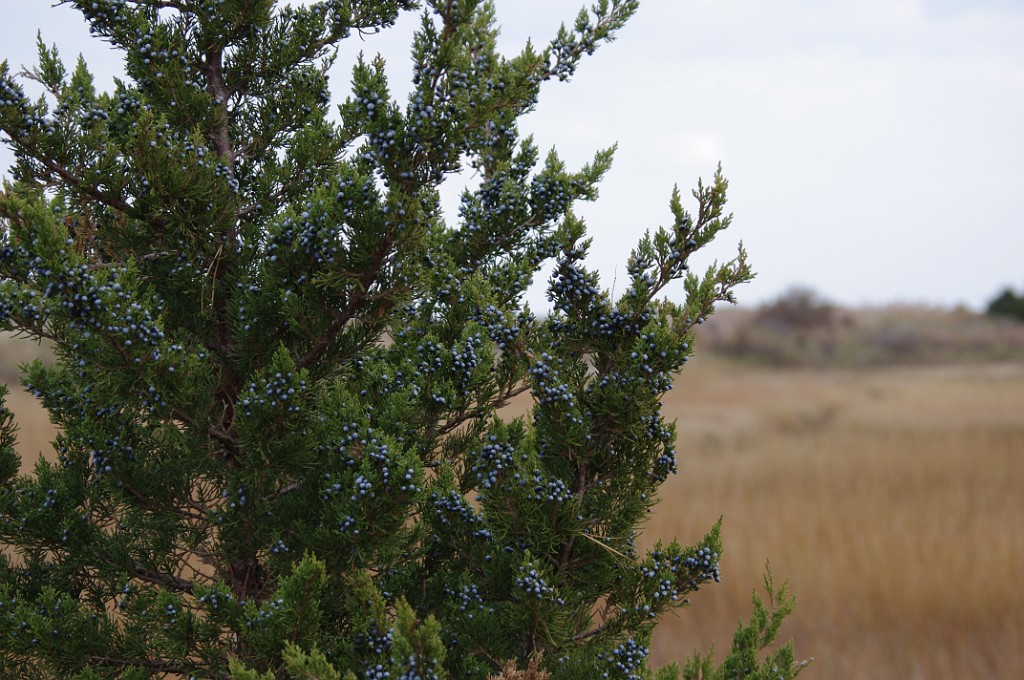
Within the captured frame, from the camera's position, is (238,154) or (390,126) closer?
(390,126)

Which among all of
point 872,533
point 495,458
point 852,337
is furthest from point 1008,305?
point 495,458

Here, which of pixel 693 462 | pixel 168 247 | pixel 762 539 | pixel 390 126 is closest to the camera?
pixel 390 126

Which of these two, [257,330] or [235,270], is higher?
[235,270]

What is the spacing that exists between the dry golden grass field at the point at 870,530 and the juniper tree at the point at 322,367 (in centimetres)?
170

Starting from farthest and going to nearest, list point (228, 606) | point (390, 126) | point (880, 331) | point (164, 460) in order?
point (880, 331) → point (164, 460) → point (228, 606) → point (390, 126)

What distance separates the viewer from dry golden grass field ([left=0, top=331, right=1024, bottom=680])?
26.0ft

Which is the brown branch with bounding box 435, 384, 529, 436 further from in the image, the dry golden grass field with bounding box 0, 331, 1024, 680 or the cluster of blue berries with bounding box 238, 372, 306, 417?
the dry golden grass field with bounding box 0, 331, 1024, 680

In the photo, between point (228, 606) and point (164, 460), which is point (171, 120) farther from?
point (228, 606)

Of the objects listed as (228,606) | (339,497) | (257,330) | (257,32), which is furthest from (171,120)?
(228,606)

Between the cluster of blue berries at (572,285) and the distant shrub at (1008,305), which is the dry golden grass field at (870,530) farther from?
the distant shrub at (1008,305)

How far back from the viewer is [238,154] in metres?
3.53

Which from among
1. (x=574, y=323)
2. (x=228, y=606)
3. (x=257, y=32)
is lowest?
(x=228, y=606)

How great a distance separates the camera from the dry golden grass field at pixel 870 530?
7.92 meters

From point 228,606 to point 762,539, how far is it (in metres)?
8.29
